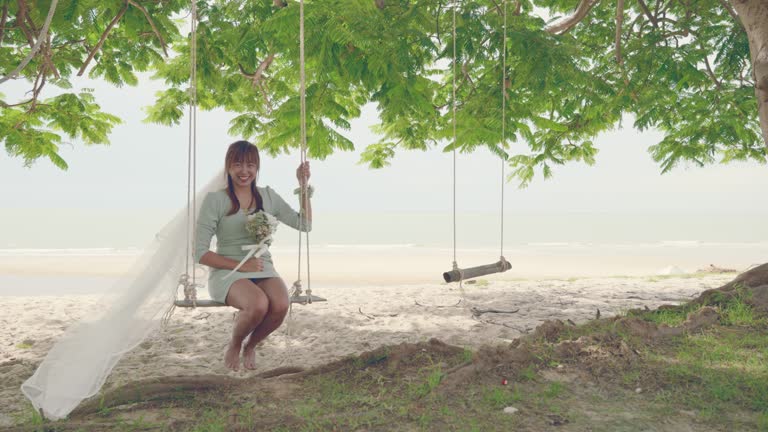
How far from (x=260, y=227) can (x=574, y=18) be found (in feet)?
14.7

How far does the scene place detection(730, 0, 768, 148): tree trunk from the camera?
523 cm

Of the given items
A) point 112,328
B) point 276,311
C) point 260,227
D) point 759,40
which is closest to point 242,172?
point 260,227

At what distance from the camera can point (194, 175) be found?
353 cm

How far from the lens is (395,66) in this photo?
4.44m

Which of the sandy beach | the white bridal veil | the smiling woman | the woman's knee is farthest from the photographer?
the sandy beach

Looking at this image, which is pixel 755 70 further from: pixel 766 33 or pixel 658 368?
pixel 658 368

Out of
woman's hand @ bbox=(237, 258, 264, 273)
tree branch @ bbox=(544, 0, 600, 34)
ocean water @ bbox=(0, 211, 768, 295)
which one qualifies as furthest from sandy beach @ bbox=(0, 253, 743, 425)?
ocean water @ bbox=(0, 211, 768, 295)

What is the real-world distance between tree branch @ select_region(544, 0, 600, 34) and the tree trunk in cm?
142

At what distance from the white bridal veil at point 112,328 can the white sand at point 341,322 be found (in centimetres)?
52

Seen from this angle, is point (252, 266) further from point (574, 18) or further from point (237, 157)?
point (574, 18)

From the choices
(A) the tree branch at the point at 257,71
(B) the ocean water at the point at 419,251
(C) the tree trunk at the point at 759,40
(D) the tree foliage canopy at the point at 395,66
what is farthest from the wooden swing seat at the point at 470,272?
(B) the ocean water at the point at 419,251

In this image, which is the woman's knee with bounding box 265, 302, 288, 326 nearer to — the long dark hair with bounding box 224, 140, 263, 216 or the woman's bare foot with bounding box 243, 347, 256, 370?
the woman's bare foot with bounding box 243, 347, 256, 370

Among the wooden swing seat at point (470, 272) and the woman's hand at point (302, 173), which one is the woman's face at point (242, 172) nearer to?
the woman's hand at point (302, 173)

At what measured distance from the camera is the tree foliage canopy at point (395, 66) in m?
4.54
